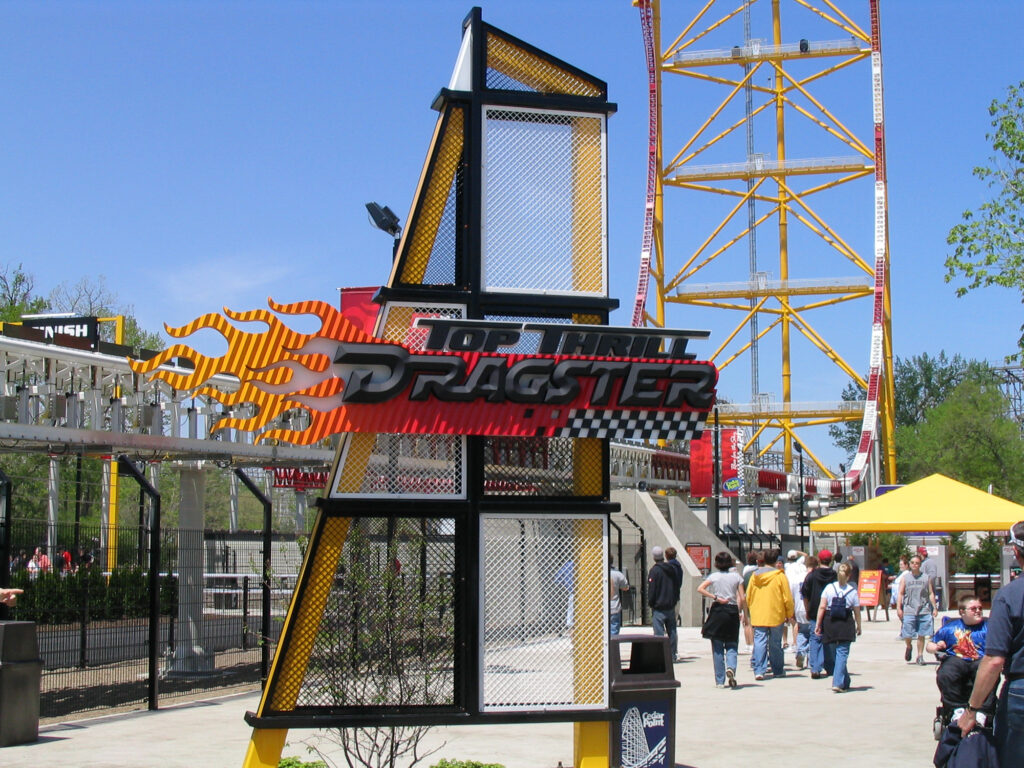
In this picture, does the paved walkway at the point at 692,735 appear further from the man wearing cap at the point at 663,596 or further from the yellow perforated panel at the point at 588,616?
the yellow perforated panel at the point at 588,616

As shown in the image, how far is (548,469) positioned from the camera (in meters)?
8.93

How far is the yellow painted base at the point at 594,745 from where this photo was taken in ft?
28.5

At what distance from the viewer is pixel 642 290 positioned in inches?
2071

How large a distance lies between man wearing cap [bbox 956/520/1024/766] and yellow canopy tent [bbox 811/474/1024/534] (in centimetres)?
1452

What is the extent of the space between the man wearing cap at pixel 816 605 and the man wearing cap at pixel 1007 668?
986 cm

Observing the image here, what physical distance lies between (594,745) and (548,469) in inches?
74.9

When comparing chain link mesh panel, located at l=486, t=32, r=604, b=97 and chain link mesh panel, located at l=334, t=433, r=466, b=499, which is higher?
chain link mesh panel, located at l=486, t=32, r=604, b=97

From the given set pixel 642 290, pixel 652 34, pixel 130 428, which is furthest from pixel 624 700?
pixel 652 34

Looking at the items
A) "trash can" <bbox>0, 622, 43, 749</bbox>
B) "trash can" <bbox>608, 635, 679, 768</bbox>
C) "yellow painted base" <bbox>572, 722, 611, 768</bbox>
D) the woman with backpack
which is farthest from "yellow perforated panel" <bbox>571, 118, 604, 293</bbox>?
the woman with backpack

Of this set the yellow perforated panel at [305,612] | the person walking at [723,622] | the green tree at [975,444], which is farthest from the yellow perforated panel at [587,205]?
the green tree at [975,444]

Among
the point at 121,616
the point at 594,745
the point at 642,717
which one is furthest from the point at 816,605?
the point at 594,745

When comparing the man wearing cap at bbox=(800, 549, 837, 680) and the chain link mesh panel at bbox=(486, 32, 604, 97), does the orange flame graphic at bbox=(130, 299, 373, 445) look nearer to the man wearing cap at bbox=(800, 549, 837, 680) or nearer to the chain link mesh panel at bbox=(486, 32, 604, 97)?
the chain link mesh panel at bbox=(486, 32, 604, 97)

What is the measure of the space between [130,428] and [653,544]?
48.0 ft

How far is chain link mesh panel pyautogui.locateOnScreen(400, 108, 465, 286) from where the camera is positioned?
8805mm
